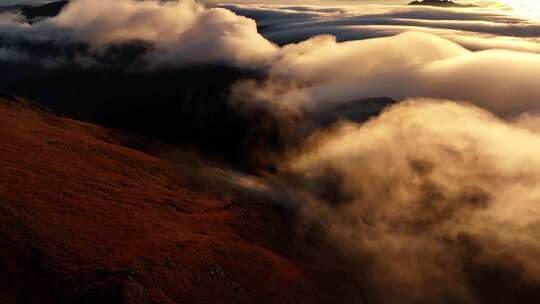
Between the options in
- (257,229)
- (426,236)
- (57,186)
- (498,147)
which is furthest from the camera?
(498,147)

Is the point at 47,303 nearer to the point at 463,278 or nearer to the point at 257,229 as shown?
the point at 257,229

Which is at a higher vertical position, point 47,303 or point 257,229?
point 47,303

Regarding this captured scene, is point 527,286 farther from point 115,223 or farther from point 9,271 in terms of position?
point 9,271

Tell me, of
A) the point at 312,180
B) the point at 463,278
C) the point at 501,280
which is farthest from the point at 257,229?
the point at 312,180

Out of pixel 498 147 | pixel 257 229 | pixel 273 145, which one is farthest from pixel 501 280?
pixel 273 145

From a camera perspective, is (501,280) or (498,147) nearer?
(501,280)

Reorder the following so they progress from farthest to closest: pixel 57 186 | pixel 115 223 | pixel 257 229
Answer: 1. pixel 257 229
2. pixel 57 186
3. pixel 115 223
